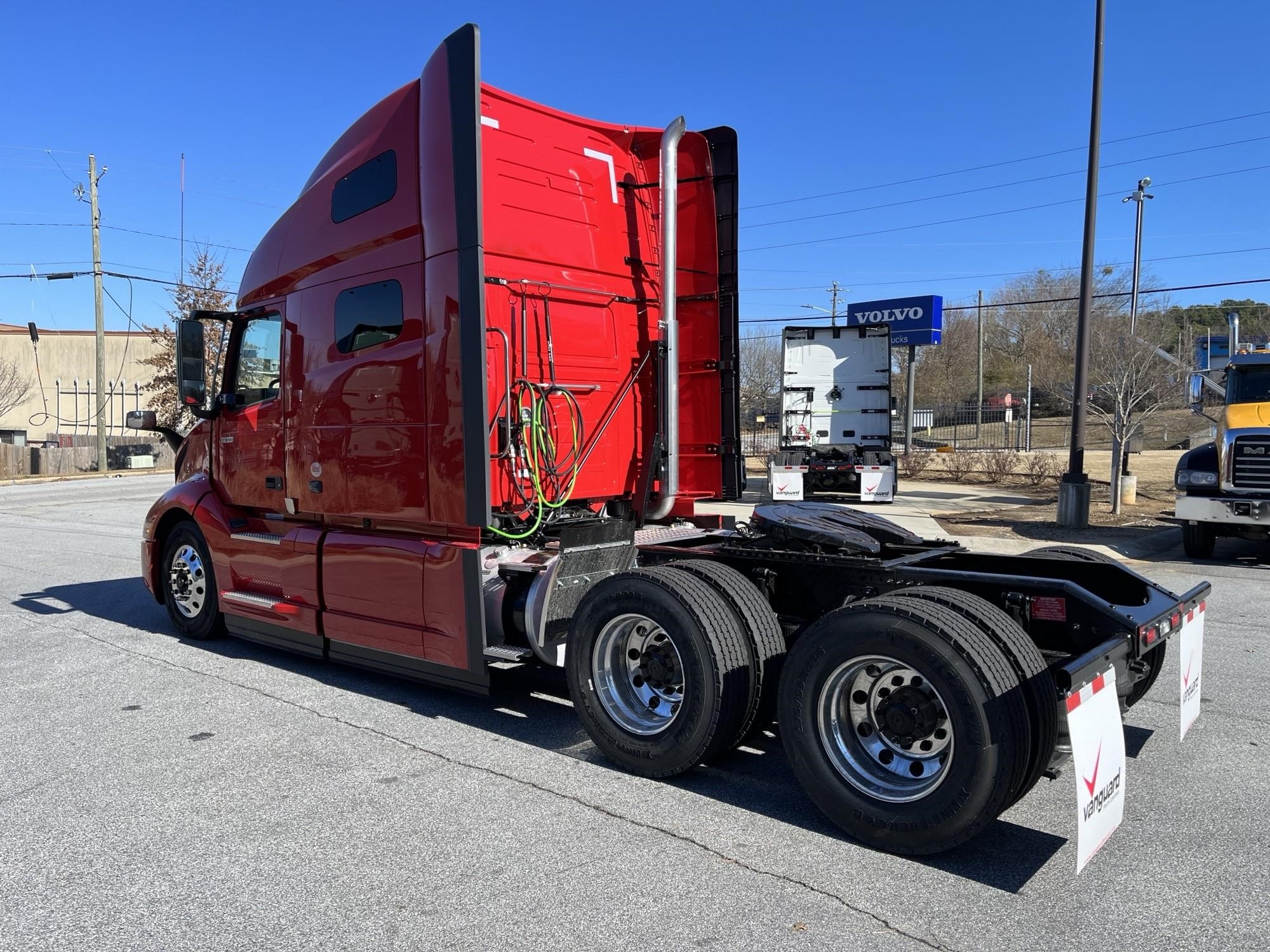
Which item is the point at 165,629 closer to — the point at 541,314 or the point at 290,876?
the point at 541,314

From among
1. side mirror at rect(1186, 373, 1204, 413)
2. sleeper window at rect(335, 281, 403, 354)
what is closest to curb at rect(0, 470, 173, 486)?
sleeper window at rect(335, 281, 403, 354)

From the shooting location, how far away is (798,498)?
58.9 feet

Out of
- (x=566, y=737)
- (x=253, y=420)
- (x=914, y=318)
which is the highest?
(x=914, y=318)

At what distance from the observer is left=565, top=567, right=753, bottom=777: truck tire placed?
4.16m

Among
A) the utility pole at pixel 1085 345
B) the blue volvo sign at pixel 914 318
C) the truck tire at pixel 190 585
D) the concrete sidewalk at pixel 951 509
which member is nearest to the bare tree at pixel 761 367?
the blue volvo sign at pixel 914 318

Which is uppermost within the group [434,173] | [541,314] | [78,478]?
[434,173]

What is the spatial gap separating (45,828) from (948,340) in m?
73.8

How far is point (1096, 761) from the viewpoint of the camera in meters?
3.28

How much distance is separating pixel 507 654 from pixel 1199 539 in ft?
33.4

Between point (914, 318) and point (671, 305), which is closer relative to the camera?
point (671, 305)

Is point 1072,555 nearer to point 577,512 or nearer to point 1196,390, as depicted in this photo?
point 577,512

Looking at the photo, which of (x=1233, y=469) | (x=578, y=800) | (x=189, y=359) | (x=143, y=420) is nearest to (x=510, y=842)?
(x=578, y=800)

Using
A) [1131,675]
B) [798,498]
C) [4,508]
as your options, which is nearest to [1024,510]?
[798,498]

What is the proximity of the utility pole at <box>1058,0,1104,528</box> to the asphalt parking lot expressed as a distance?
8.63 m
